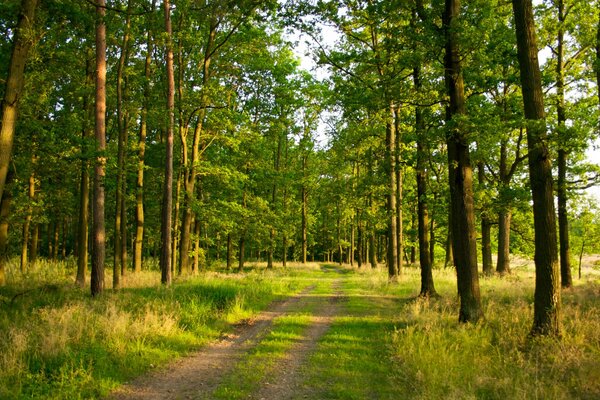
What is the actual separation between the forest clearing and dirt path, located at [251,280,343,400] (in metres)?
0.03

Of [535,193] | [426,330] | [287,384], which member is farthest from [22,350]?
[535,193]

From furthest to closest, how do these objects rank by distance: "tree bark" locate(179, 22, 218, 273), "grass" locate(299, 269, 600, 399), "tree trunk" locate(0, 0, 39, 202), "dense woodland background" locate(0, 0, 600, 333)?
1. "tree bark" locate(179, 22, 218, 273)
2. "dense woodland background" locate(0, 0, 600, 333)
3. "tree trunk" locate(0, 0, 39, 202)
4. "grass" locate(299, 269, 600, 399)

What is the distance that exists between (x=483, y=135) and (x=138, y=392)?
339 inches

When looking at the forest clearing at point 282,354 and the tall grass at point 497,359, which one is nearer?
the tall grass at point 497,359

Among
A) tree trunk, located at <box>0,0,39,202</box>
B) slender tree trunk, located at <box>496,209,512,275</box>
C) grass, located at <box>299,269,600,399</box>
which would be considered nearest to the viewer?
grass, located at <box>299,269,600,399</box>

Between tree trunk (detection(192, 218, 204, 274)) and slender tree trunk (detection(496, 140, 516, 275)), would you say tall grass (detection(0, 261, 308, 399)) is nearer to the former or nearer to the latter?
tree trunk (detection(192, 218, 204, 274))

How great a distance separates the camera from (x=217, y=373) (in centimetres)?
702

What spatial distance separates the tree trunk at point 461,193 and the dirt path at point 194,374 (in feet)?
16.8

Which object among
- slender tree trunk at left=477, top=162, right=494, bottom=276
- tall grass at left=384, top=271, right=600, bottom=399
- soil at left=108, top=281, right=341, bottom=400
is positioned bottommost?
soil at left=108, top=281, right=341, bottom=400

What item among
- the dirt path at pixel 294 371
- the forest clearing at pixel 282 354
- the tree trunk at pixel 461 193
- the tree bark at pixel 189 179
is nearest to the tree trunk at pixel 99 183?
the forest clearing at pixel 282 354

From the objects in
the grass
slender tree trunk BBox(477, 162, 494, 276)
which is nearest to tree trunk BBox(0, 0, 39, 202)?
the grass

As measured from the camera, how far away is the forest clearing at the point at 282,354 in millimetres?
5895

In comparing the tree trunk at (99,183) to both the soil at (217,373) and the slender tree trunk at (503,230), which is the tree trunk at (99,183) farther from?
the slender tree trunk at (503,230)

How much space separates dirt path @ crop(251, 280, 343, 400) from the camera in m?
5.98
